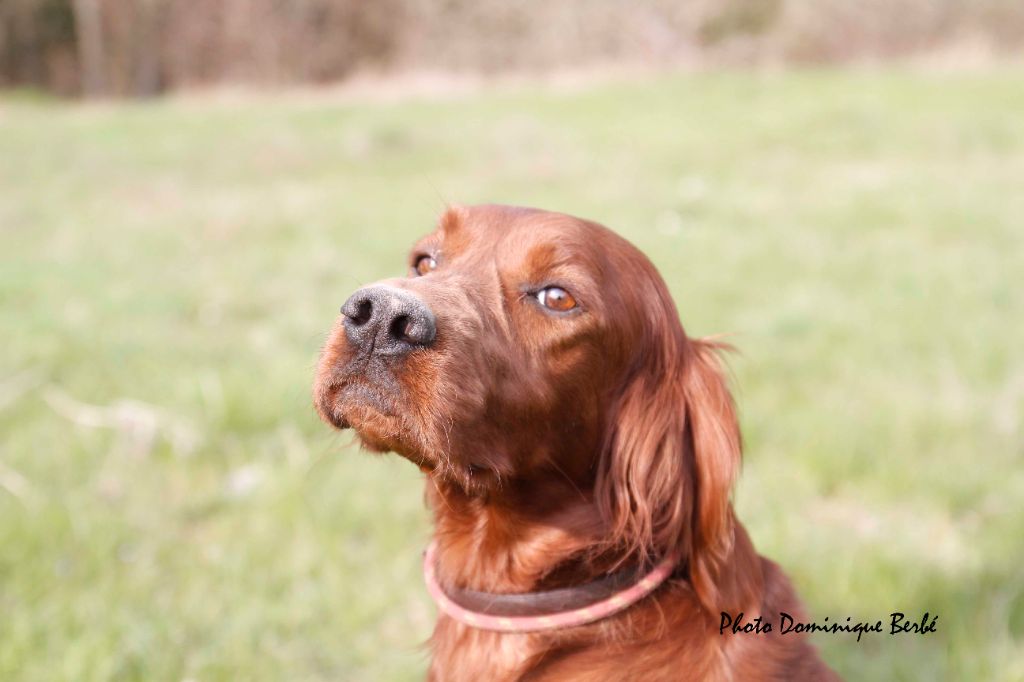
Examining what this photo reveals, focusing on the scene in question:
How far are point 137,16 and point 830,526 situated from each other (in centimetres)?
2736

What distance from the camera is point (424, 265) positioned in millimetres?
2393

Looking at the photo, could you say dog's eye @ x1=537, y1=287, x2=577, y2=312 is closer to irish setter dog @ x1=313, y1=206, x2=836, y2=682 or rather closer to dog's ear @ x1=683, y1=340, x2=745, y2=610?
irish setter dog @ x1=313, y1=206, x2=836, y2=682

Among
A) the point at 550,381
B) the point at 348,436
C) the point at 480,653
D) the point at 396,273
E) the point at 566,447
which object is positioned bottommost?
the point at 396,273

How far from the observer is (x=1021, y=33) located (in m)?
18.3

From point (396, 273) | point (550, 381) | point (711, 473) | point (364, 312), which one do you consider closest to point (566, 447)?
point (550, 381)

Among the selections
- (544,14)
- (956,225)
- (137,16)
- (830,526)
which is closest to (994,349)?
(830,526)

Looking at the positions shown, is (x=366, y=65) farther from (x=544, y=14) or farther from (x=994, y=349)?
(x=994, y=349)

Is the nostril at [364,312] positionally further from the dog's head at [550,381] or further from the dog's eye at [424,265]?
the dog's eye at [424,265]

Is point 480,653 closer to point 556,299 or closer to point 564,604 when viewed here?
point 564,604

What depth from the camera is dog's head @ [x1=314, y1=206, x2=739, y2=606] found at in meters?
1.85

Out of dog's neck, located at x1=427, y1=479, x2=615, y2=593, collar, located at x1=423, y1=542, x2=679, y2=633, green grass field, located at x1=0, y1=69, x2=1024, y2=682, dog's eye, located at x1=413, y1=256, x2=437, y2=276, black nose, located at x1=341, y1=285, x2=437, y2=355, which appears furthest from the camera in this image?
green grass field, located at x1=0, y1=69, x2=1024, y2=682

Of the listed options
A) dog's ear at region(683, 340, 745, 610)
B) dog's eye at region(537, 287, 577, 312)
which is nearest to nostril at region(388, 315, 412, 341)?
dog's eye at region(537, 287, 577, 312)

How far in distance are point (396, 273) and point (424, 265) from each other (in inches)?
185

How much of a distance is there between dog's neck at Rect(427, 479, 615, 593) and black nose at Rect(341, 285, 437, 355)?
45 centimetres
